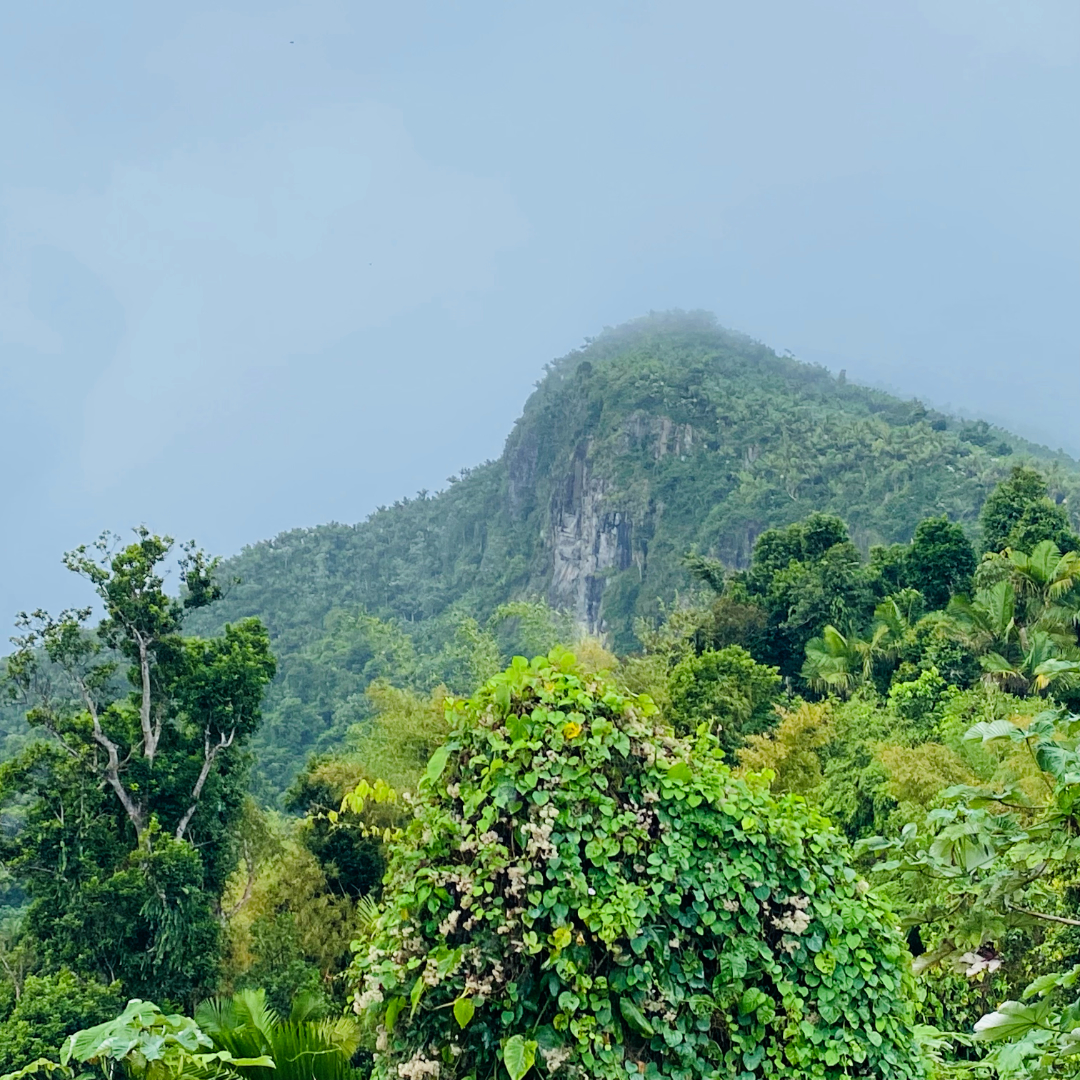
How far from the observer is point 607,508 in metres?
57.6

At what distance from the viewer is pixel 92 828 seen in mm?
10602

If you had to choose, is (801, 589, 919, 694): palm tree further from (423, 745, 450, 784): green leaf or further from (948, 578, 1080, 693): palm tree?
(423, 745, 450, 784): green leaf

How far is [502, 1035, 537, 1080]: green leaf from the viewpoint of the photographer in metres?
2.21

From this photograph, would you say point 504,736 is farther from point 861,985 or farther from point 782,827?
point 861,985

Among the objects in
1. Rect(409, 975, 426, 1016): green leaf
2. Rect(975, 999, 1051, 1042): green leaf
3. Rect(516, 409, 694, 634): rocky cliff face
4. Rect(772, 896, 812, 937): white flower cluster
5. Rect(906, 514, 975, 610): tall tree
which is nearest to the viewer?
Rect(975, 999, 1051, 1042): green leaf

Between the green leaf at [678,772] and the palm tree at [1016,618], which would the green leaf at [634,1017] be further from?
the palm tree at [1016,618]

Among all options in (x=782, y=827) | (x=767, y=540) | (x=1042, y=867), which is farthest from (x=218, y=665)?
(x=767, y=540)

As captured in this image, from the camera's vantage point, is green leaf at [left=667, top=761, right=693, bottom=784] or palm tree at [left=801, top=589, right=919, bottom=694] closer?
green leaf at [left=667, top=761, right=693, bottom=784]

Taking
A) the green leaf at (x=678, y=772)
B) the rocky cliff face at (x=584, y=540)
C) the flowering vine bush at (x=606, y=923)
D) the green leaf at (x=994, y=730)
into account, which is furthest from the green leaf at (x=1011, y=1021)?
the rocky cliff face at (x=584, y=540)

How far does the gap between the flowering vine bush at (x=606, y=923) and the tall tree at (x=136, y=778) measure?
29.2 ft

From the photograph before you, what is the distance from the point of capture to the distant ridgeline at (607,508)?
37844mm

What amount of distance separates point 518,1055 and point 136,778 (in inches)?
403

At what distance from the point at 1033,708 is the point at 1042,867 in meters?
10.5

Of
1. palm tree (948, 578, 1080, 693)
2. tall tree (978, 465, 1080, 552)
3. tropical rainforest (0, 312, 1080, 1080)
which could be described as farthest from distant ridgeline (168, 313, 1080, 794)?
palm tree (948, 578, 1080, 693)
